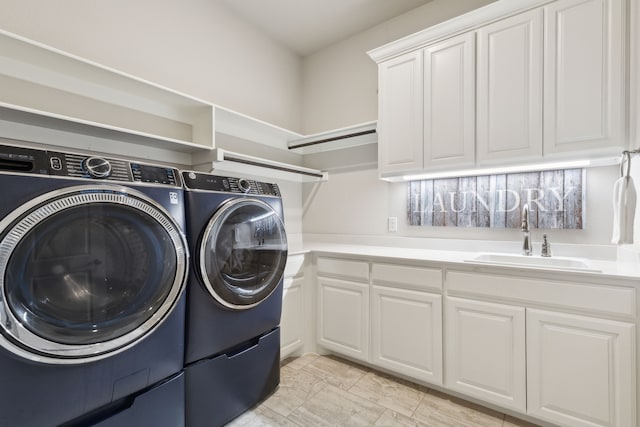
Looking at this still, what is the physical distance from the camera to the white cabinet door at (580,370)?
4.27 ft

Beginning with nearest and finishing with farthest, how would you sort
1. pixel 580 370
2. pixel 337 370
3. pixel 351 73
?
pixel 580 370, pixel 337 370, pixel 351 73

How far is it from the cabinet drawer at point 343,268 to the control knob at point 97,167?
58.5 inches

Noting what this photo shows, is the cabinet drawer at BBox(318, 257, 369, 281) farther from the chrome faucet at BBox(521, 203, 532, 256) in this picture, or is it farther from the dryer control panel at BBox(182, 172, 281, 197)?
the chrome faucet at BBox(521, 203, 532, 256)

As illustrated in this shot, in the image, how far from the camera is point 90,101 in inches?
65.6

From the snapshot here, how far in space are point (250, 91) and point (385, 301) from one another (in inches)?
81.4

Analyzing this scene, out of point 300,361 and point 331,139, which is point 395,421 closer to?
point 300,361

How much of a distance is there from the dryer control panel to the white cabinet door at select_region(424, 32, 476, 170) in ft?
3.74

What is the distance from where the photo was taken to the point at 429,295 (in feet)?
5.83

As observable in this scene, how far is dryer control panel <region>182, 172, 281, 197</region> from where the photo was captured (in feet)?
4.66

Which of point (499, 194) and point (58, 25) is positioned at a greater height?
point (58, 25)

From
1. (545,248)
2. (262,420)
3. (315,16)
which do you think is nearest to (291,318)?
(262,420)

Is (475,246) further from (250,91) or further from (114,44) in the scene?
(114,44)

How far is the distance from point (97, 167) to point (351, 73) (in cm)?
233

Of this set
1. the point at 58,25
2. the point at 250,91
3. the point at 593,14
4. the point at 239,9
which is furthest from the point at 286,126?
the point at 593,14
